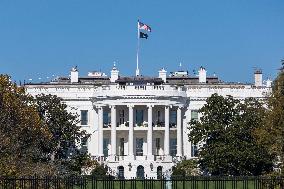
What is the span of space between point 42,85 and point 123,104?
32.2 feet

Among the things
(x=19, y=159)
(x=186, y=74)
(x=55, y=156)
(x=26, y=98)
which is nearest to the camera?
(x=19, y=159)

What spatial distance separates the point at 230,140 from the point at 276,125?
59.9 feet

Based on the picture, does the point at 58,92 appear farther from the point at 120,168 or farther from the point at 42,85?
the point at 120,168

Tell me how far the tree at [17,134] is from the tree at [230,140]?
15.7 meters

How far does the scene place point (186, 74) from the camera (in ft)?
399

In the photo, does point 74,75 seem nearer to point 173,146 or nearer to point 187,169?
point 173,146

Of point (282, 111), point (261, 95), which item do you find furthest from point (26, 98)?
point (261, 95)

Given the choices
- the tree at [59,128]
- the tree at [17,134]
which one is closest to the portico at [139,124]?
the tree at [59,128]

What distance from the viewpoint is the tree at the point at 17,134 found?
54.3 metres

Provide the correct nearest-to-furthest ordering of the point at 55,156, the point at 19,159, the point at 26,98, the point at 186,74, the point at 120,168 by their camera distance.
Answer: the point at 19,159 < the point at 26,98 < the point at 55,156 < the point at 120,168 < the point at 186,74

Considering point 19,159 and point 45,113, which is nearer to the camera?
point 19,159

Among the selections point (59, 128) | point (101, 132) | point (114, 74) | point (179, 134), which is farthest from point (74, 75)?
point (59, 128)

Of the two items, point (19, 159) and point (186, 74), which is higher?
point (186, 74)

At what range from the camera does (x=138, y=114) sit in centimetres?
10588
